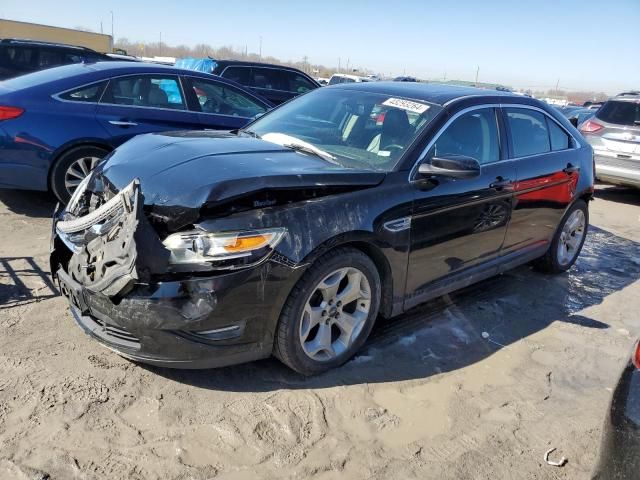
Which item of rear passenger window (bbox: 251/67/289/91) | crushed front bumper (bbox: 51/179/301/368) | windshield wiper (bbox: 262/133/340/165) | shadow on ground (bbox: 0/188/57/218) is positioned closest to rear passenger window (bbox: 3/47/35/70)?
rear passenger window (bbox: 251/67/289/91)

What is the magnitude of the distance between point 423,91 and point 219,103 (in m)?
3.16

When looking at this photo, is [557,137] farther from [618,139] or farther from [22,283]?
[618,139]

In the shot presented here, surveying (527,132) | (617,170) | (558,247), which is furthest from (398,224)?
(617,170)

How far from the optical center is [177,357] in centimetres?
271

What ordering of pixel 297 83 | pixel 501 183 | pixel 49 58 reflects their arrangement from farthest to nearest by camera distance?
pixel 297 83
pixel 49 58
pixel 501 183

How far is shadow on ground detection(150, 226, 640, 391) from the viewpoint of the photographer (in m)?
3.13

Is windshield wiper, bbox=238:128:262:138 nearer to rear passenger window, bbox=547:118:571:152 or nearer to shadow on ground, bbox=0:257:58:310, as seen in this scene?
shadow on ground, bbox=0:257:58:310

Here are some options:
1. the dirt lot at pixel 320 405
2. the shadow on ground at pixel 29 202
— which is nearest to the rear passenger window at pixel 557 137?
the dirt lot at pixel 320 405

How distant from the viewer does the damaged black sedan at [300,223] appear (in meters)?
2.65

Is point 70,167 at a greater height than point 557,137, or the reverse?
point 557,137

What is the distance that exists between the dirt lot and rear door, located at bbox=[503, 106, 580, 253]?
2.75 ft

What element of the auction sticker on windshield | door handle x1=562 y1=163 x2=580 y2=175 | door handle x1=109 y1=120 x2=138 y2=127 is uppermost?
the auction sticker on windshield

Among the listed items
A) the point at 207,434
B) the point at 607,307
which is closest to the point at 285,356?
the point at 207,434

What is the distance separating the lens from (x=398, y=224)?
10.9ft
